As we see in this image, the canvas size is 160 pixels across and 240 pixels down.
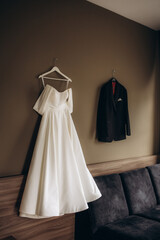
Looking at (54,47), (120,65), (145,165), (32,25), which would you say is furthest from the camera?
(145,165)

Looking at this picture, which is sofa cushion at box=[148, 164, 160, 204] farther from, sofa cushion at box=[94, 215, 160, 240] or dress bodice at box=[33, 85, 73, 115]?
dress bodice at box=[33, 85, 73, 115]

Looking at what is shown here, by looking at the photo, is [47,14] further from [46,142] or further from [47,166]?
[47,166]

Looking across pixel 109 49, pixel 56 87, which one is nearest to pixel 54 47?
pixel 56 87

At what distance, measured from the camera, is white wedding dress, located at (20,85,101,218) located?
2.01 metres

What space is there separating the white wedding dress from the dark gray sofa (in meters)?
0.19

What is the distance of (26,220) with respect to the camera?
2.09 m

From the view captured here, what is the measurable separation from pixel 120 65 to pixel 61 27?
0.96 metres

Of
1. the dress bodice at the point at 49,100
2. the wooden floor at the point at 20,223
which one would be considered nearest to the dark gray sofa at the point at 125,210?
the wooden floor at the point at 20,223

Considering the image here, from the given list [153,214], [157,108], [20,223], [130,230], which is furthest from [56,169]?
[157,108]

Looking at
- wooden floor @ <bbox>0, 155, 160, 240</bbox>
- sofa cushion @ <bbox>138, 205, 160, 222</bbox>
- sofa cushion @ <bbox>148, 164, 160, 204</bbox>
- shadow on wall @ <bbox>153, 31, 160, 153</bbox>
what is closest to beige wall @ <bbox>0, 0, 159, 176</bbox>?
shadow on wall @ <bbox>153, 31, 160, 153</bbox>

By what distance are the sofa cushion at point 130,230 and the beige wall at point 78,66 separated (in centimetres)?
73

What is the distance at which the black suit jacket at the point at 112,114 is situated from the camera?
2.78 meters

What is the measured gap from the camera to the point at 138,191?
280 centimetres

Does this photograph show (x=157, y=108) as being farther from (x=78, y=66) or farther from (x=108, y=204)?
(x=108, y=204)
